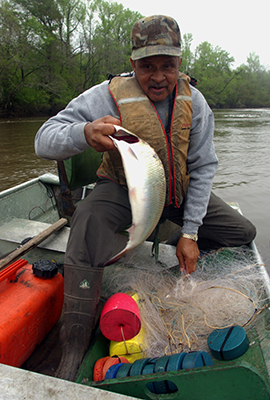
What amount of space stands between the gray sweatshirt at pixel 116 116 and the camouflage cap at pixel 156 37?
47cm

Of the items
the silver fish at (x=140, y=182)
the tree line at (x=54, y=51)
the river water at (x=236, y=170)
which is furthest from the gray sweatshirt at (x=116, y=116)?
the tree line at (x=54, y=51)

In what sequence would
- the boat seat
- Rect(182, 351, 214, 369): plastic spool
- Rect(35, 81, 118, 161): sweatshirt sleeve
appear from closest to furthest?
1. Rect(182, 351, 214, 369): plastic spool
2. Rect(35, 81, 118, 161): sweatshirt sleeve
3. the boat seat

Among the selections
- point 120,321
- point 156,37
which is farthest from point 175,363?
point 156,37

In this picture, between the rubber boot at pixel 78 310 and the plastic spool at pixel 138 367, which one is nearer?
the plastic spool at pixel 138 367

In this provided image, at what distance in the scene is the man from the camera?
6.48ft

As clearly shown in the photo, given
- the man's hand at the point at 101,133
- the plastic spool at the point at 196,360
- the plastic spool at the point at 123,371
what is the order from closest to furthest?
the plastic spool at the point at 196,360
the plastic spool at the point at 123,371
the man's hand at the point at 101,133

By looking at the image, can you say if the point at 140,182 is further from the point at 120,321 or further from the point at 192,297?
the point at 192,297

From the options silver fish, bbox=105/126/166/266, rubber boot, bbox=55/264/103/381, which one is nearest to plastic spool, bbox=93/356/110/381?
rubber boot, bbox=55/264/103/381

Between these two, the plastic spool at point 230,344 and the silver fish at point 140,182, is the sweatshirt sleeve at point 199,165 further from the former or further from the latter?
the plastic spool at point 230,344

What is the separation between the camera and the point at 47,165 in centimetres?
1120

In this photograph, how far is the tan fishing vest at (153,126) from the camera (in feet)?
8.22

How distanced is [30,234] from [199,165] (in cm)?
208

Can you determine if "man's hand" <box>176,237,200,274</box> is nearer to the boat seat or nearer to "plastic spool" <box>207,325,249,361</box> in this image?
"plastic spool" <box>207,325,249,361</box>

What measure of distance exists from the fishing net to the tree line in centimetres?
3029
